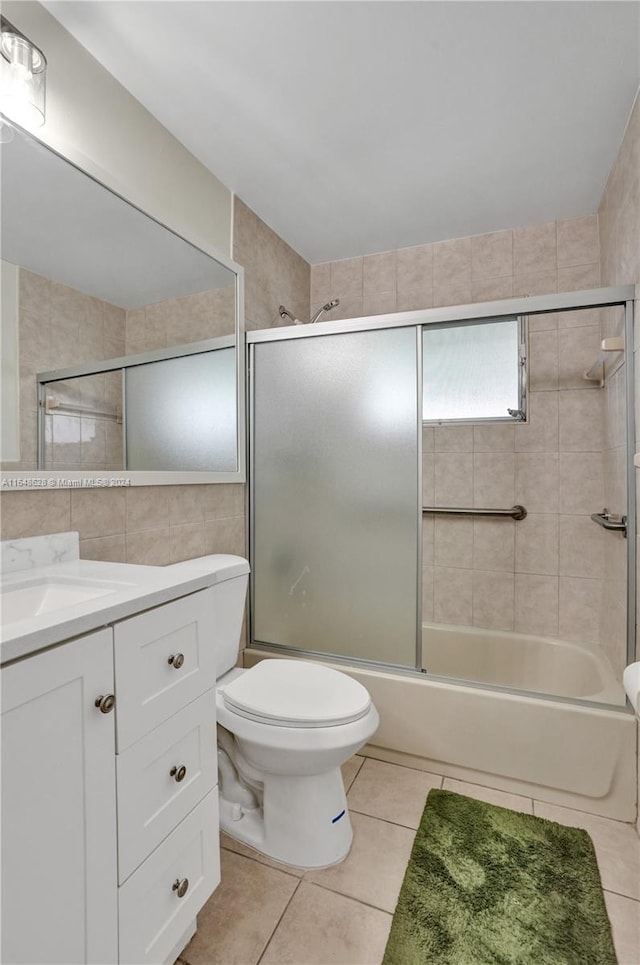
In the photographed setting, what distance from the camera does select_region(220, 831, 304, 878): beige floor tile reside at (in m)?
1.43

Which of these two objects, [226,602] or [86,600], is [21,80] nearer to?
[86,600]

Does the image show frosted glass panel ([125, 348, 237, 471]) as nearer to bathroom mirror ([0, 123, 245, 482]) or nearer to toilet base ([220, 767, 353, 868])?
bathroom mirror ([0, 123, 245, 482])

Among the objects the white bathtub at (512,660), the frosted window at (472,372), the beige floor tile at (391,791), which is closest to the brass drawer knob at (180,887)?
the beige floor tile at (391,791)

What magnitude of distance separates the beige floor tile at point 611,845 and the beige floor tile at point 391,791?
40 centimetres

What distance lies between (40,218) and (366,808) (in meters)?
2.13

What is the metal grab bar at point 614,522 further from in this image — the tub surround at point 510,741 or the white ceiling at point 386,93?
the white ceiling at point 386,93

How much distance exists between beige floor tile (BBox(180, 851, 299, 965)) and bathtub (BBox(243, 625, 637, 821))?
0.69m

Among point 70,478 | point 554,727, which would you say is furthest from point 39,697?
point 554,727

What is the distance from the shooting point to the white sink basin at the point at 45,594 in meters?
1.05

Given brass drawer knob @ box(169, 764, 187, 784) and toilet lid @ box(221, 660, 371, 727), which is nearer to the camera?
brass drawer knob @ box(169, 764, 187, 784)

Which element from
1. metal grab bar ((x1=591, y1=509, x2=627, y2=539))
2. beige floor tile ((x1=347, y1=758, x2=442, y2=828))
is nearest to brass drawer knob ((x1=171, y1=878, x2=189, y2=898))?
beige floor tile ((x1=347, y1=758, x2=442, y2=828))

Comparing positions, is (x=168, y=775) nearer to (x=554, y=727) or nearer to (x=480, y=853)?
(x=480, y=853)

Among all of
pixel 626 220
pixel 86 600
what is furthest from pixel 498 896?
pixel 626 220

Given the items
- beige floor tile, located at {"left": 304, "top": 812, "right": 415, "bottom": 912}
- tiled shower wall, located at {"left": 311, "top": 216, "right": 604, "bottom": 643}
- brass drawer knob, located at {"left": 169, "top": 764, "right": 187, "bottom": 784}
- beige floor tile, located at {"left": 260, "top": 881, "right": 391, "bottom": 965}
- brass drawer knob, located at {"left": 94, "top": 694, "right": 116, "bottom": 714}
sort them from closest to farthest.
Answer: brass drawer knob, located at {"left": 94, "top": 694, "right": 116, "bottom": 714}, brass drawer knob, located at {"left": 169, "top": 764, "right": 187, "bottom": 784}, beige floor tile, located at {"left": 260, "top": 881, "right": 391, "bottom": 965}, beige floor tile, located at {"left": 304, "top": 812, "right": 415, "bottom": 912}, tiled shower wall, located at {"left": 311, "top": 216, "right": 604, "bottom": 643}
